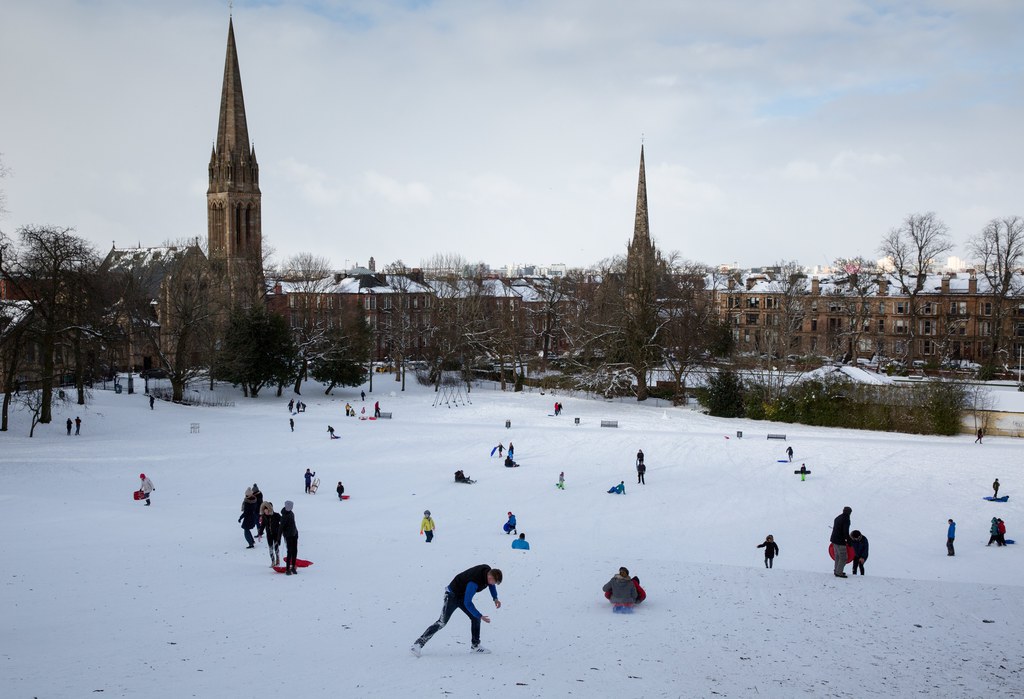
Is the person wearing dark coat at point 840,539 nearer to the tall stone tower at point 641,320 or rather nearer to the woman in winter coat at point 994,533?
the woman in winter coat at point 994,533

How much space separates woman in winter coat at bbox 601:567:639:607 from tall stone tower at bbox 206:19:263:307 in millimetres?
74610

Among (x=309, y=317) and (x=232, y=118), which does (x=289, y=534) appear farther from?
(x=232, y=118)

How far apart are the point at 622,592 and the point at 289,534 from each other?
6.38 meters

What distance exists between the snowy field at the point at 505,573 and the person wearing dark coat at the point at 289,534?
1.19 feet

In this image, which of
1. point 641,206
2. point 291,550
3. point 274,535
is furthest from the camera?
point 641,206

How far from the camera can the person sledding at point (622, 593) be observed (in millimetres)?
15148

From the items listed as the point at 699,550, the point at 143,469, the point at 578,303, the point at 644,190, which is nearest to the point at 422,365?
the point at 578,303

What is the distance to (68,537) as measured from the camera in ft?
62.8

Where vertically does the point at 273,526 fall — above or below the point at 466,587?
below

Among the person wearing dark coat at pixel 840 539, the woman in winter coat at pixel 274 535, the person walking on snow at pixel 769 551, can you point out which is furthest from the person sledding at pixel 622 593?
the woman in winter coat at pixel 274 535

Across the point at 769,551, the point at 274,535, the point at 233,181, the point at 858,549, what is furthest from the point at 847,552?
the point at 233,181

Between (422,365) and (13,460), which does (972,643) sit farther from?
(422,365)

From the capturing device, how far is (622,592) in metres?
15.1

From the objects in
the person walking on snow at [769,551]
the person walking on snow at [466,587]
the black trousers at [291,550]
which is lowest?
the person walking on snow at [769,551]
